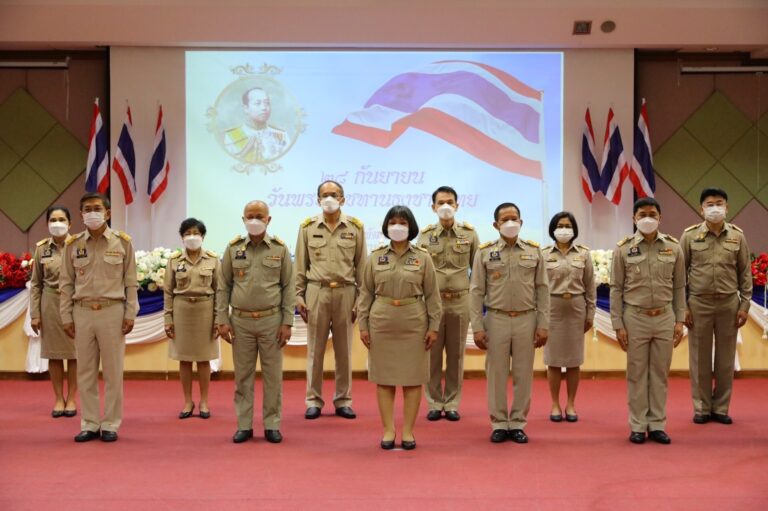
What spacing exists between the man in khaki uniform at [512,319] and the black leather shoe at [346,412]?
1289 mm

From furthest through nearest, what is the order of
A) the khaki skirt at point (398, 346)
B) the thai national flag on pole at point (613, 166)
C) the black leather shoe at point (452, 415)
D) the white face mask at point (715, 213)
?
1. the thai national flag on pole at point (613, 166)
2. the black leather shoe at point (452, 415)
3. the white face mask at point (715, 213)
4. the khaki skirt at point (398, 346)

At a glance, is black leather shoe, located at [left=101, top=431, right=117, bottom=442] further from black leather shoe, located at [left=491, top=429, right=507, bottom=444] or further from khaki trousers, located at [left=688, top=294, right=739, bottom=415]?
khaki trousers, located at [left=688, top=294, right=739, bottom=415]

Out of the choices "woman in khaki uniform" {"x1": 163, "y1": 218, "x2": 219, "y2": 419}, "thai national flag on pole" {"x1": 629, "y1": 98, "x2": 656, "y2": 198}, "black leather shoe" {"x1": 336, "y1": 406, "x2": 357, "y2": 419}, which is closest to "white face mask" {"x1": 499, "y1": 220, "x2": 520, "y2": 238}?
"black leather shoe" {"x1": 336, "y1": 406, "x2": 357, "y2": 419}

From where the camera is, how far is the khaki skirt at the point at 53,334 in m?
6.88

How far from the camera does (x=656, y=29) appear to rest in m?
10.3

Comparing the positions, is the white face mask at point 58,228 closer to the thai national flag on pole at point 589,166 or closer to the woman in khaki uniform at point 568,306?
the woman in khaki uniform at point 568,306

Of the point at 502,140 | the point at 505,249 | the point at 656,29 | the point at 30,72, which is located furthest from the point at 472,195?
the point at 30,72

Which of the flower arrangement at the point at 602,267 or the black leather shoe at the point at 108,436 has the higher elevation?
the flower arrangement at the point at 602,267

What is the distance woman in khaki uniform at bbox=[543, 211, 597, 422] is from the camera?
655cm

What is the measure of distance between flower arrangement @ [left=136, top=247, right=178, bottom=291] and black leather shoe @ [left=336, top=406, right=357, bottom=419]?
255 cm

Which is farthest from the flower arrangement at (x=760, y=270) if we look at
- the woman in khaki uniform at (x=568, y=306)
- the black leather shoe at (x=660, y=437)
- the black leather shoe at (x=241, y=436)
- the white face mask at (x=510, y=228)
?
the black leather shoe at (x=241, y=436)

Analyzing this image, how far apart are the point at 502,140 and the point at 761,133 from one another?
3.55 m

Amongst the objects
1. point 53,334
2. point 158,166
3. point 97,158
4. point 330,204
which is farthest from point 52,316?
point 97,158

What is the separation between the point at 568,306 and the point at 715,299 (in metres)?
1.10
